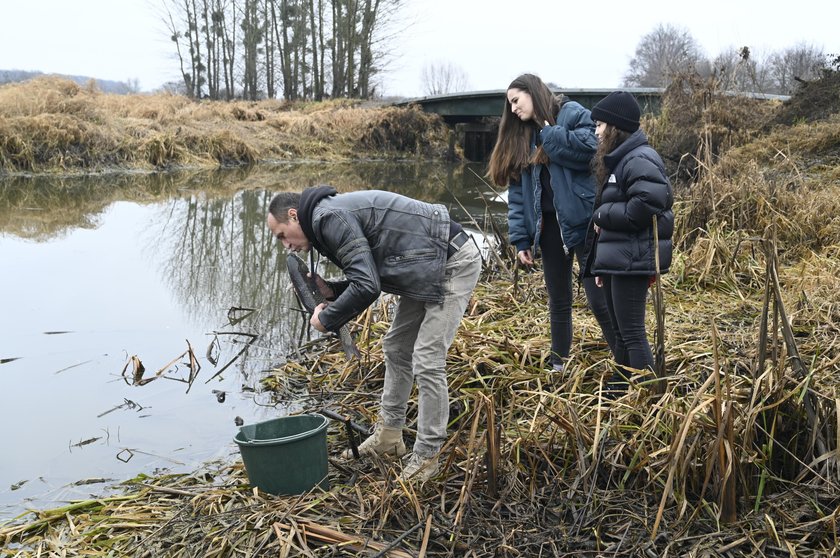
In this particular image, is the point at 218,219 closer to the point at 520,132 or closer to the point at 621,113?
the point at 520,132

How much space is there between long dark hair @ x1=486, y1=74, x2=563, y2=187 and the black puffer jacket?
53cm

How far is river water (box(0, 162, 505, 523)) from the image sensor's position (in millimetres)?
4172

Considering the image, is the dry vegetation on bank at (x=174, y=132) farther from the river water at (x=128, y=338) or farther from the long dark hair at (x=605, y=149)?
the long dark hair at (x=605, y=149)

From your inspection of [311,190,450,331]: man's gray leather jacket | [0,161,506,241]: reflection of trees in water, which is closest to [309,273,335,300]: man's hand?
[311,190,450,331]: man's gray leather jacket

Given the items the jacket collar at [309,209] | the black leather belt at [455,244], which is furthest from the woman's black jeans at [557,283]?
the jacket collar at [309,209]

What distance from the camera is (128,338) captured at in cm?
614

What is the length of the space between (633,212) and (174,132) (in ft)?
63.2

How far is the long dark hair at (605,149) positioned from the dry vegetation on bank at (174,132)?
15.8m

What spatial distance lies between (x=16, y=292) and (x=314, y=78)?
1278 inches

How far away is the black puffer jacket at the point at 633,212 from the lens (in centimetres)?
358

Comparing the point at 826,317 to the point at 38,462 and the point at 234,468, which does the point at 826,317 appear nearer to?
the point at 234,468

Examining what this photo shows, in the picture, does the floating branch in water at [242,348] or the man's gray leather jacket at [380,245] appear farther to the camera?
the floating branch in water at [242,348]

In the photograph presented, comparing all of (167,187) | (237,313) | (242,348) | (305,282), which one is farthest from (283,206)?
(167,187)

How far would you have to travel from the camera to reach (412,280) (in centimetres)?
336
